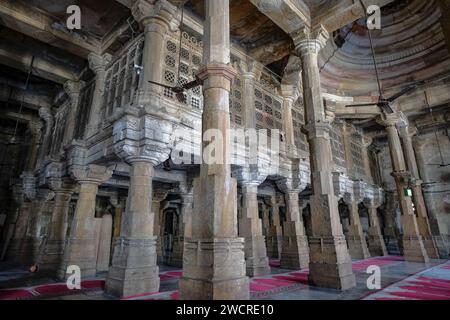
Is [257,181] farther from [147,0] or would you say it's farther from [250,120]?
[147,0]

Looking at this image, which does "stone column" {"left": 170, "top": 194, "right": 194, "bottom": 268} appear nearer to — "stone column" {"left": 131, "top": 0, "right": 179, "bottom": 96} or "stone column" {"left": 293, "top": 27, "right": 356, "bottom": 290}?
"stone column" {"left": 131, "top": 0, "right": 179, "bottom": 96}

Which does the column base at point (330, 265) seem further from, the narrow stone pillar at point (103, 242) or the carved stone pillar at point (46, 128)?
the carved stone pillar at point (46, 128)

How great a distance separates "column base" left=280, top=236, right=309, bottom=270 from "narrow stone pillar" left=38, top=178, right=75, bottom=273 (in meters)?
8.42

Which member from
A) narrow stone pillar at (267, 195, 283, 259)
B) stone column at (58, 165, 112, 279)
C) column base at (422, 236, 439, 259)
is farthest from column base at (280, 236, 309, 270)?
column base at (422, 236, 439, 259)

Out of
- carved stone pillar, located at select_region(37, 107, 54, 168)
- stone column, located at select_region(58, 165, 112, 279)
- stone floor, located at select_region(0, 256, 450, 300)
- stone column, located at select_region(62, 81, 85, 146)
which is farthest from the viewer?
carved stone pillar, located at select_region(37, 107, 54, 168)

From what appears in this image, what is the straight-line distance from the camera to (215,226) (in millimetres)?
4281

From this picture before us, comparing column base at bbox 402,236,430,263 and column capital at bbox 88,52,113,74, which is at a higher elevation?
column capital at bbox 88,52,113,74

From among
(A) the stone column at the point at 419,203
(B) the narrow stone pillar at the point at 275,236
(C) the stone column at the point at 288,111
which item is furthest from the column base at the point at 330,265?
(A) the stone column at the point at 419,203

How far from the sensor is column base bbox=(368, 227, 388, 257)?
1575 centimetres

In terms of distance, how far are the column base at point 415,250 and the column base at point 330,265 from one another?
765 centimetres

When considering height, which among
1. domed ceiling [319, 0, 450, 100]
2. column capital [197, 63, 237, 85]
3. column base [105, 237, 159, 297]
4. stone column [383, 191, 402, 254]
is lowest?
column base [105, 237, 159, 297]

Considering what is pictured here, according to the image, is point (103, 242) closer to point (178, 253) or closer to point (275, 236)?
point (178, 253)
